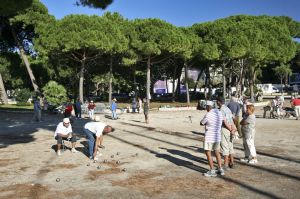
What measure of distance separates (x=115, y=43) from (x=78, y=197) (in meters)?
30.4

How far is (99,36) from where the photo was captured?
35781 mm

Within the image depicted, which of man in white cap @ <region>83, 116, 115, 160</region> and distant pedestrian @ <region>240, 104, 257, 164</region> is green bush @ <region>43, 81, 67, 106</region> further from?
distant pedestrian @ <region>240, 104, 257, 164</region>

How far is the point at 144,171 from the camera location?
378 inches

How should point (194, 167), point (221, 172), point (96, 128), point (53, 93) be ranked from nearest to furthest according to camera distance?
point (221, 172) → point (194, 167) → point (96, 128) → point (53, 93)

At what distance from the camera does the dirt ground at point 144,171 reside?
7777 millimetres

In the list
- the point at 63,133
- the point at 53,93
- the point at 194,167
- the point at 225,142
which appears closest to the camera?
the point at 225,142

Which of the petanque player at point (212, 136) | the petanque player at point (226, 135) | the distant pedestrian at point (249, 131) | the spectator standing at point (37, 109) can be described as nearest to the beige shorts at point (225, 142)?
the petanque player at point (226, 135)

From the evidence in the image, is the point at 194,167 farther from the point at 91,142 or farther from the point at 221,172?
the point at 91,142

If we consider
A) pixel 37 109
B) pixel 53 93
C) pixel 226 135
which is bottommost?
pixel 226 135

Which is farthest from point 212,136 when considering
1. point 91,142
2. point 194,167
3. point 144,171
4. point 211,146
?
point 91,142

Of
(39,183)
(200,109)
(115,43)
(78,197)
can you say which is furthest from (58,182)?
(115,43)

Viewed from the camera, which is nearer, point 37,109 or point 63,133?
point 63,133

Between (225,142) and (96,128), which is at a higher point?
(96,128)

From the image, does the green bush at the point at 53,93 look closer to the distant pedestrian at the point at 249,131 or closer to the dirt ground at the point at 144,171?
the dirt ground at the point at 144,171
